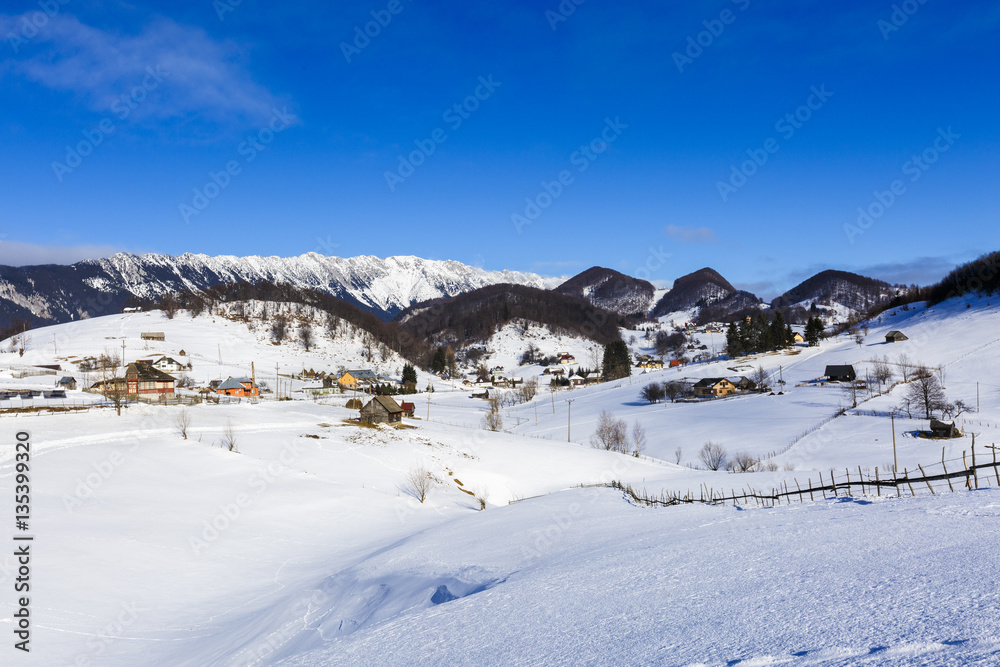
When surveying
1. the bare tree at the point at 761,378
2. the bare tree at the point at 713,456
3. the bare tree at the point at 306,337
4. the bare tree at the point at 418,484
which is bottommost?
the bare tree at the point at 713,456

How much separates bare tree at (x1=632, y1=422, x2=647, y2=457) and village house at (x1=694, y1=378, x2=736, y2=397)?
2747cm

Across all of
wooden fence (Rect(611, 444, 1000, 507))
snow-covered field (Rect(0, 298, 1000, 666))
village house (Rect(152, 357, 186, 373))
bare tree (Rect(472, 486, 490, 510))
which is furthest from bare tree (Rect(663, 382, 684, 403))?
village house (Rect(152, 357, 186, 373))

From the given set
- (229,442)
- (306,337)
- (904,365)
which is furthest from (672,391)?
(306,337)

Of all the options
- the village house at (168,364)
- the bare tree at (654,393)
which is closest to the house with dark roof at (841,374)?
the bare tree at (654,393)

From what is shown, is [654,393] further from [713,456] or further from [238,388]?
[238,388]

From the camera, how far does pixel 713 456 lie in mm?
52156

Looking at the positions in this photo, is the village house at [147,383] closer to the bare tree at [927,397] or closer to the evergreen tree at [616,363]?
the bare tree at [927,397]

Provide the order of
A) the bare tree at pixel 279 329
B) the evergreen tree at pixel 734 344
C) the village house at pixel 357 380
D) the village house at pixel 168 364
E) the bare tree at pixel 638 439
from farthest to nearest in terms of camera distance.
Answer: the bare tree at pixel 279 329 → the evergreen tree at pixel 734 344 → the village house at pixel 357 380 → the village house at pixel 168 364 → the bare tree at pixel 638 439

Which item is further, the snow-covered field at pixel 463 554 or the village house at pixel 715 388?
the village house at pixel 715 388

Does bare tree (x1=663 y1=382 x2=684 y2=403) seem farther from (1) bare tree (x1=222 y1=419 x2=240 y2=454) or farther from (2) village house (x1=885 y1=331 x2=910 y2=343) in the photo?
(1) bare tree (x1=222 y1=419 x2=240 y2=454)

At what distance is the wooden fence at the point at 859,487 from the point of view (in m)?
16.8

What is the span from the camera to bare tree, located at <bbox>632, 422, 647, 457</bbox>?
60.9 m

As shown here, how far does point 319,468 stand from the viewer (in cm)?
4059

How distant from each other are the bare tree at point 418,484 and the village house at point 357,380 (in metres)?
75.5
